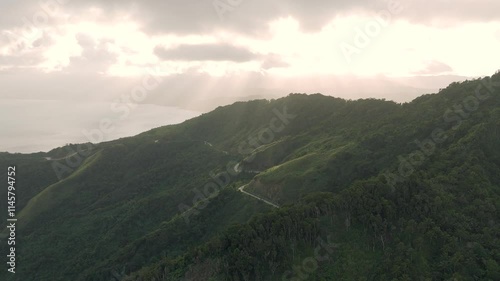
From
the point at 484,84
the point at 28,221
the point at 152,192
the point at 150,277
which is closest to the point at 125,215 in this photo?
the point at 152,192

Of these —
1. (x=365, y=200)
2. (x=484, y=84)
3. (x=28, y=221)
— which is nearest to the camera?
(x=365, y=200)

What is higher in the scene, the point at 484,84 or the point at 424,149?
the point at 484,84

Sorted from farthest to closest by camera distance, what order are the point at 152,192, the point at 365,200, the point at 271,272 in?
the point at 152,192 → the point at 365,200 → the point at 271,272

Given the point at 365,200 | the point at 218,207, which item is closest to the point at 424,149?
the point at 365,200

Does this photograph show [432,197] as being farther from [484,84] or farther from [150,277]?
[484,84]

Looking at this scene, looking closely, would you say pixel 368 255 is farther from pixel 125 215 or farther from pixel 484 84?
pixel 125 215

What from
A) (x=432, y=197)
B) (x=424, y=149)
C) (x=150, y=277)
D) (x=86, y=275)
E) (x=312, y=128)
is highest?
(x=312, y=128)

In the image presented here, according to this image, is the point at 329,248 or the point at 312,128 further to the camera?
the point at 312,128
